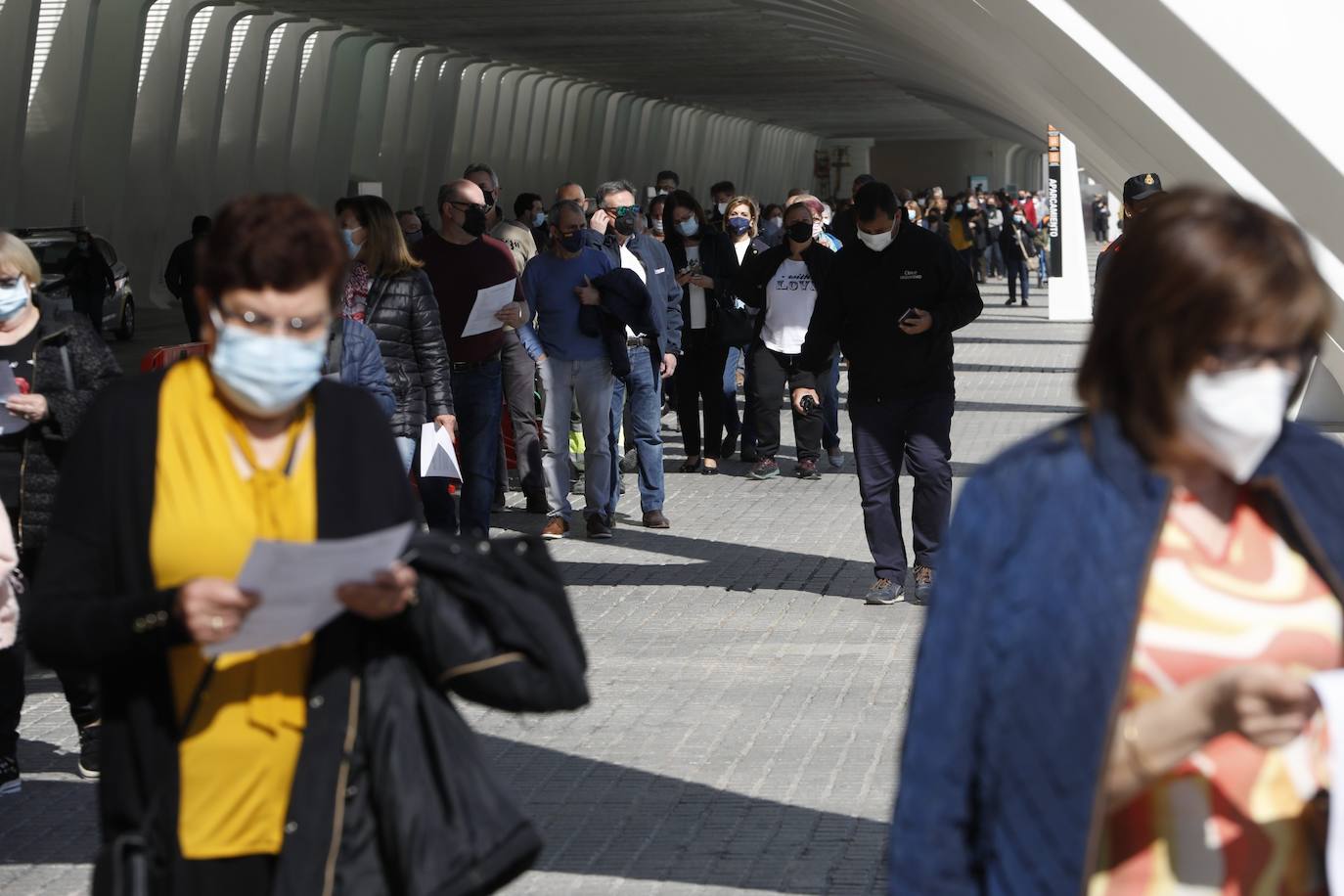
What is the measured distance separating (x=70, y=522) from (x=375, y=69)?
1721 inches

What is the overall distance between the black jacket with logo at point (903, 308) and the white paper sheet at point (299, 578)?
669 centimetres

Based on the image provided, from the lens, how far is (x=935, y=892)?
2.56 meters

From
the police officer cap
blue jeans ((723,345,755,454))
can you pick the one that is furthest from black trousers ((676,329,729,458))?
the police officer cap

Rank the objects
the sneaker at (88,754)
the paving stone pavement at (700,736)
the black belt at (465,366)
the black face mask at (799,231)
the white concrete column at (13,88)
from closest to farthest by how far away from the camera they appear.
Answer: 1. the paving stone pavement at (700,736)
2. the sneaker at (88,754)
3. the black belt at (465,366)
4. the black face mask at (799,231)
5. the white concrete column at (13,88)

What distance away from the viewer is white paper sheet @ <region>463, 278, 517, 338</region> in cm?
1101

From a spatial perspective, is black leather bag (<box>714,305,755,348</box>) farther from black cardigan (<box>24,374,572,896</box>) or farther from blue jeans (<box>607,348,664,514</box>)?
black cardigan (<box>24,374,572,896</box>)

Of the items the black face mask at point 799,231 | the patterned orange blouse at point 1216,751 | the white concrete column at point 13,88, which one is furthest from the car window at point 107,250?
the patterned orange blouse at point 1216,751

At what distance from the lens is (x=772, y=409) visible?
49.2 feet

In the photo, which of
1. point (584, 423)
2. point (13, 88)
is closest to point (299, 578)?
point (584, 423)

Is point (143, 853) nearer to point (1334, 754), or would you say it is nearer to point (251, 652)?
point (251, 652)

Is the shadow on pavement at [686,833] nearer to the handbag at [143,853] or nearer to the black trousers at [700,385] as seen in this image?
the handbag at [143,853]

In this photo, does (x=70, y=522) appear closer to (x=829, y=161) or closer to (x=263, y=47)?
(x=263, y=47)

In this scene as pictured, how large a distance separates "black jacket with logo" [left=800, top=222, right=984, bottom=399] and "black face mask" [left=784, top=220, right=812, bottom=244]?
14.8 feet

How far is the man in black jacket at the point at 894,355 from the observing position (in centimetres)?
958
